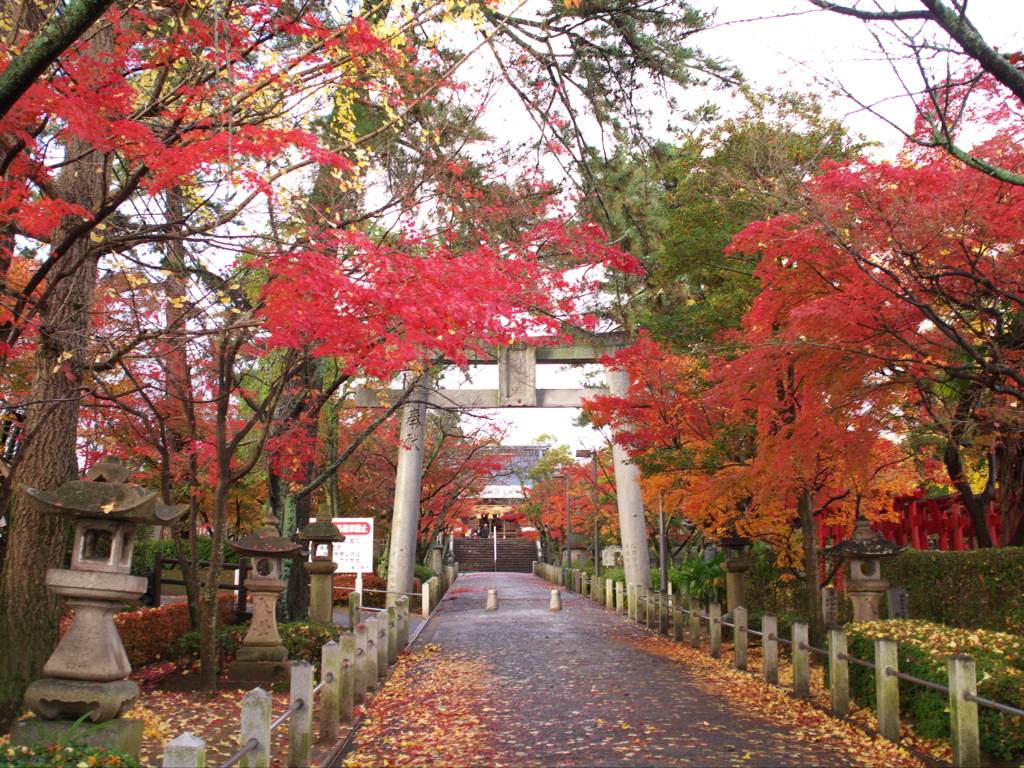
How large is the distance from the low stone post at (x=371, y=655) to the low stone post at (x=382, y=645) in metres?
0.43

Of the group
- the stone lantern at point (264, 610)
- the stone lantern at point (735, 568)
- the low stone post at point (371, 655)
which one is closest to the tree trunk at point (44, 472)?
the stone lantern at point (264, 610)

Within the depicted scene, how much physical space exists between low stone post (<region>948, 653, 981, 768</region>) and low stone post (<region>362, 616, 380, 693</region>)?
6296 millimetres

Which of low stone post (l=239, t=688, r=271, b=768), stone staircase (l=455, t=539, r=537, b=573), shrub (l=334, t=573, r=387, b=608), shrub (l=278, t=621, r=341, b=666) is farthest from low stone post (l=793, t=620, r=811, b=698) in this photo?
stone staircase (l=455, t=539, r=537, b=573)

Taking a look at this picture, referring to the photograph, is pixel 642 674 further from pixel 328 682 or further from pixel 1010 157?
pixel 1010 157

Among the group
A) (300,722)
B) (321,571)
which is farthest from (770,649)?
(321,571)

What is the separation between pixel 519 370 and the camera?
2517 centimetres

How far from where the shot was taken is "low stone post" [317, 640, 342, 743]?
746cm

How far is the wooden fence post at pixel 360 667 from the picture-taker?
906 centimetres

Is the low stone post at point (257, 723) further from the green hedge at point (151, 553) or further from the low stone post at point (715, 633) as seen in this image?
the green hedge at point (151, 553)

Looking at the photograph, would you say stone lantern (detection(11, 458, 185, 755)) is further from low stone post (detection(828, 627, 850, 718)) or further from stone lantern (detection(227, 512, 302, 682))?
low stone post (detection(828, 627, 850, 718))

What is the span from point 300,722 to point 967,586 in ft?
28.2

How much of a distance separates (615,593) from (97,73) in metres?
21.6

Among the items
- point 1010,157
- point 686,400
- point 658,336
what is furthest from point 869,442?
point 658,336

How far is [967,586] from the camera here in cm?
1041
